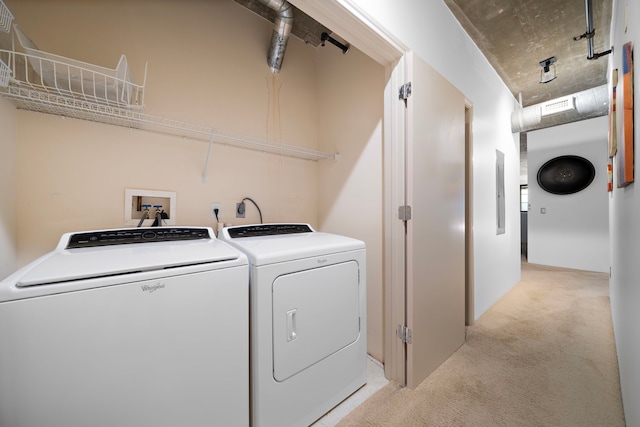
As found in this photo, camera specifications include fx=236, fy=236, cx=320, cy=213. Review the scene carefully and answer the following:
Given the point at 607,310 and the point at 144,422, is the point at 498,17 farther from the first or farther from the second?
the point at 144,422

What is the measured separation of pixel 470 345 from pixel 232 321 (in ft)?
6.46

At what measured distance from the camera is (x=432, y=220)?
1.57 metres

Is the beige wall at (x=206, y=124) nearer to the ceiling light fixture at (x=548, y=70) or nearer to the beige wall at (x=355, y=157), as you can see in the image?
the beige wall at (x=355, y=157)

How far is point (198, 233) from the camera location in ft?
4.62

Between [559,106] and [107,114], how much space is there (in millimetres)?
4302

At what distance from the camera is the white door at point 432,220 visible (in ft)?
4.72

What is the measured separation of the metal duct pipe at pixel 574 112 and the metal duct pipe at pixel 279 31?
3.17m

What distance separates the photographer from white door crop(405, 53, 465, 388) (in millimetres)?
1438

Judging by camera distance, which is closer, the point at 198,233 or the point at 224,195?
the point at 198,233

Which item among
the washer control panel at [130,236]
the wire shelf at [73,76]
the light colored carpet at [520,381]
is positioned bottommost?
the light colored carpet at [520,381]

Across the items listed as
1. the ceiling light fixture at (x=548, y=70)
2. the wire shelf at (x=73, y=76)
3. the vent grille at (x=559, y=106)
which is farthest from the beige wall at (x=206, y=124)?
the vent grille at (x=559, y=106)

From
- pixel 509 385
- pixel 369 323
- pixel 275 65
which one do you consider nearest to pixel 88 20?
pixel 275 65

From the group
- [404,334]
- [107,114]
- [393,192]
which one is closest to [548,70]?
[393,192]

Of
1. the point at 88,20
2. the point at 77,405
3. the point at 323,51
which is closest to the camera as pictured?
the point at 77,405
